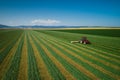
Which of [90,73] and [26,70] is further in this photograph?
[26,70]

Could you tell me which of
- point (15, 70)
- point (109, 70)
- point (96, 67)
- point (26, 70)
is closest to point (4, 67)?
point (15, 70)

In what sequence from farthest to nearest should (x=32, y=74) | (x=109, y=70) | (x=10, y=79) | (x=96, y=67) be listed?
(x=96, y=67)
(x=109, y=70)
(x=32, y=74)
(x=10, y=79)

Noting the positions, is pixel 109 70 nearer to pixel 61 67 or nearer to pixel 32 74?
pixel 61 67

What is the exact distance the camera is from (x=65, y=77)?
7.44 meters

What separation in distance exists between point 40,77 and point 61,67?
219 cm

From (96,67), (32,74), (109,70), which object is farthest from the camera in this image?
(96,67)

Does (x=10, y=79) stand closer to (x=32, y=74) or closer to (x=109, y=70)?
(x=32, y=74)

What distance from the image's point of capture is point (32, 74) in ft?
25.8

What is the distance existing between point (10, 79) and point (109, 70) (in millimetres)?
6384

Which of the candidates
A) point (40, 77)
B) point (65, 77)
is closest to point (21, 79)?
point (40, 77)

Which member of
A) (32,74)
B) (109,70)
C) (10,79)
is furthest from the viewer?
(109,70)

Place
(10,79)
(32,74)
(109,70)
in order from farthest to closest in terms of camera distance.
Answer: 1. (109,70)
2. (32,74)
3. (10,79)

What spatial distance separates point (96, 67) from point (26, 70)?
16.4 feet

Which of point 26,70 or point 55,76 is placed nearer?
point 55,76
